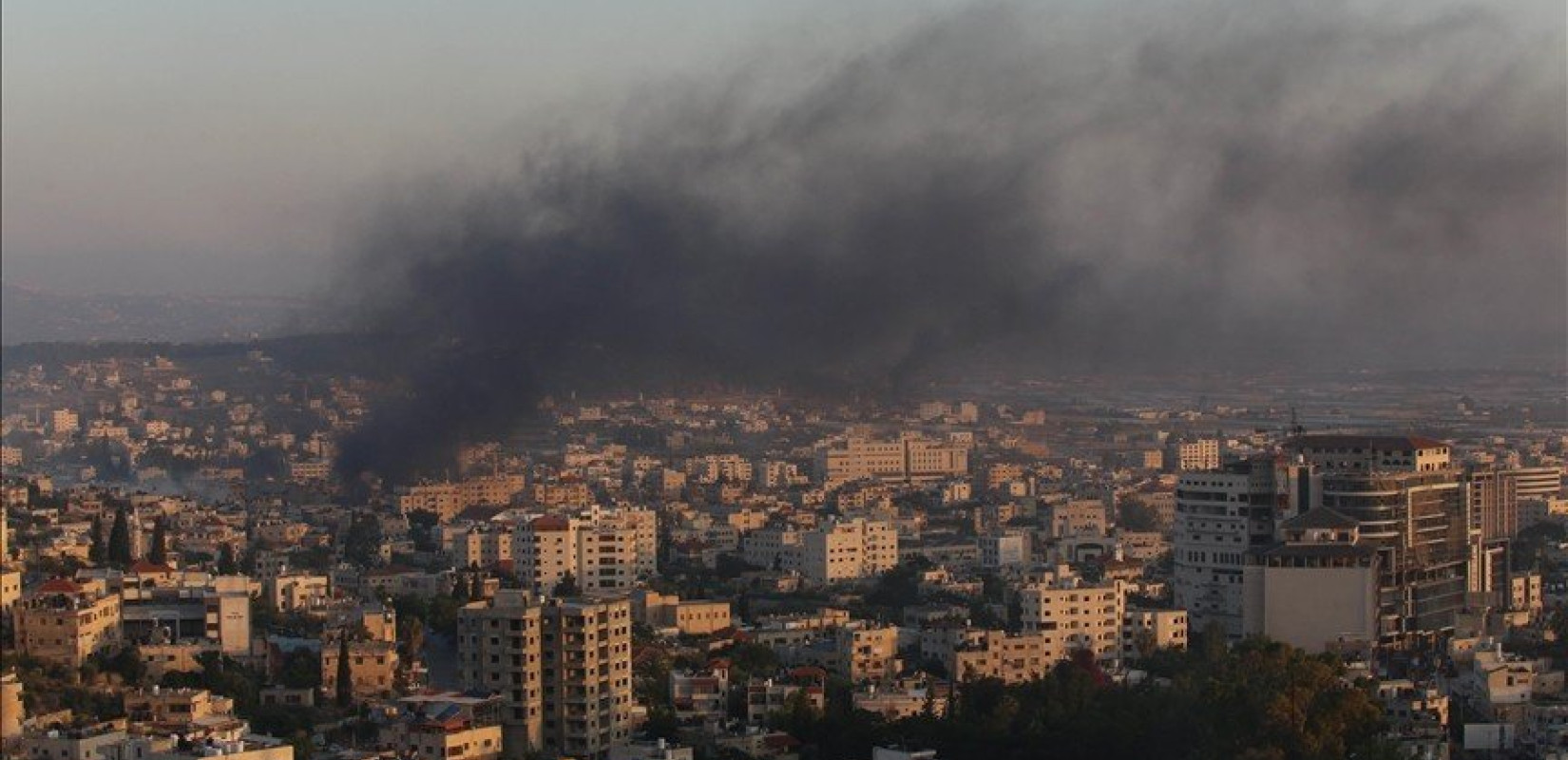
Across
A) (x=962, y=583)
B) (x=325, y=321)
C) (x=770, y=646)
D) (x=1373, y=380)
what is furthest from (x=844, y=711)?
(x=325, y=321)

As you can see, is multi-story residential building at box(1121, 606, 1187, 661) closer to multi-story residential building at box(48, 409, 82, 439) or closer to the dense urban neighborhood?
the dense urban neighborhood

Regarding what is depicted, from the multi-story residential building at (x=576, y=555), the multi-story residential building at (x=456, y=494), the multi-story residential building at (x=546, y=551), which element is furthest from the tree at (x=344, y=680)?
the multi-story residential building at (x=456, y=494)

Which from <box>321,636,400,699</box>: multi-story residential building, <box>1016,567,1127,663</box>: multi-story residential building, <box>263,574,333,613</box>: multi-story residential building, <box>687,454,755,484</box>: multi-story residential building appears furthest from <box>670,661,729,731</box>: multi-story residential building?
<box>687,454,755,484</box>: multi-story residential building

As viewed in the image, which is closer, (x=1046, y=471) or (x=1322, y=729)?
(x=1322, y=729)

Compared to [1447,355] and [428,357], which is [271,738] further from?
[428,357]

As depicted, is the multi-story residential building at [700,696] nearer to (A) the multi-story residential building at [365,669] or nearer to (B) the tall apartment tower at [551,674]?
(B) the tall apartment tower at [551,674]

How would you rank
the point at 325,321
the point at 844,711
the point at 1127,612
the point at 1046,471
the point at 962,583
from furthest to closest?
the point at 325,321 → the point at 1046,471 → the point at 962,583 → the point at 1127,612 → the point at 844,711
